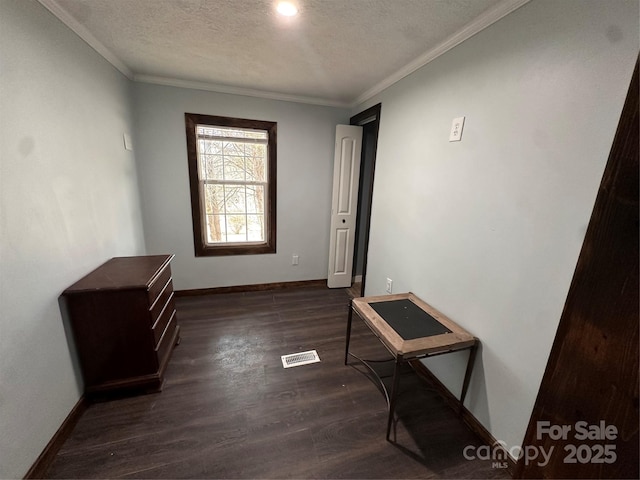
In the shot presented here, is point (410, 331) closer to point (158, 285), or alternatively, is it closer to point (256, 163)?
point (158, 285)

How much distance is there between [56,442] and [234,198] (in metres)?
2.29

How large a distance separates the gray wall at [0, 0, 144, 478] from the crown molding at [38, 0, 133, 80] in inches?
1.7

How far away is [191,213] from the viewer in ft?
9.19

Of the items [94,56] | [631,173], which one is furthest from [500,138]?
[94,56]

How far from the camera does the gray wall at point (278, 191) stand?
8.31 feet

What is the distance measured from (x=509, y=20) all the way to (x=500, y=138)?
572 millimetres

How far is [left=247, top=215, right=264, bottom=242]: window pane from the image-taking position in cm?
311

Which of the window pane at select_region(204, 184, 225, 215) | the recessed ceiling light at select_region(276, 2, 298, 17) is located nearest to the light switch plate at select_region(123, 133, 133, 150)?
the window pane at select_region(204, 184, 225, 215)

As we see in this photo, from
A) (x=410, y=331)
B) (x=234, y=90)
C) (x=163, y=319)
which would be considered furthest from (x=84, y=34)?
(x=410, y=331)

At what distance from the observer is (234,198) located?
2963mm

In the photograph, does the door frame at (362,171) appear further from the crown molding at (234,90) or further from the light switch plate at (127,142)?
the light switch plate at (127,142)

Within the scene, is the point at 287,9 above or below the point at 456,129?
above

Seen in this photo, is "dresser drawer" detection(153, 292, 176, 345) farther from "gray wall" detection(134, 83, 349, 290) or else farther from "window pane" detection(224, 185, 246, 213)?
"window pane" detection(224, 185, 246, 213)

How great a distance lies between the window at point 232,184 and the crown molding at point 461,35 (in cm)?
140
